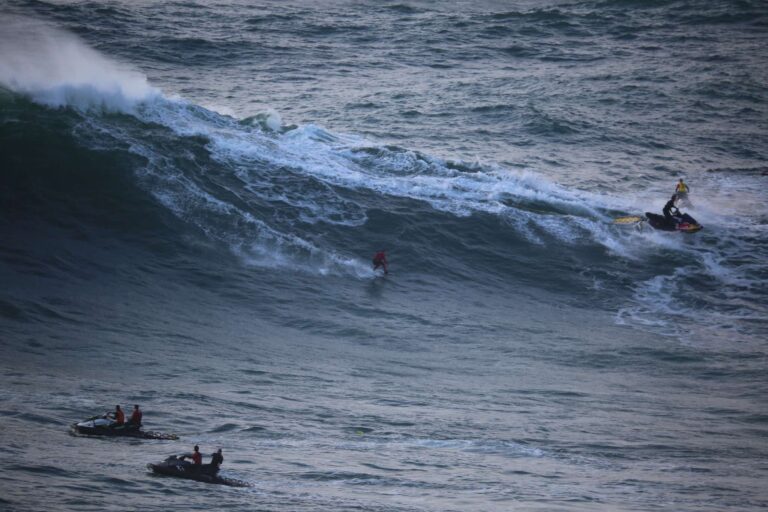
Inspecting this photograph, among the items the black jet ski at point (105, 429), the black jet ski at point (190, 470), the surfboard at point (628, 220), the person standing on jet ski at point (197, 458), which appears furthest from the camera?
the surfboard at point (628, 220)

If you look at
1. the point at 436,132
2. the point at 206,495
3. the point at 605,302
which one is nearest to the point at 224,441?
the point at 206,495

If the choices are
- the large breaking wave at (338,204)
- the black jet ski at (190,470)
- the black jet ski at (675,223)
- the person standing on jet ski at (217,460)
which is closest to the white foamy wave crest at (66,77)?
the large breaking wave at (338,204)

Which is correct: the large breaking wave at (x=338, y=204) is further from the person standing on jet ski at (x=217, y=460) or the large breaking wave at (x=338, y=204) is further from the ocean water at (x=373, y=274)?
the person standing on jet ski at (x=217, y=460)

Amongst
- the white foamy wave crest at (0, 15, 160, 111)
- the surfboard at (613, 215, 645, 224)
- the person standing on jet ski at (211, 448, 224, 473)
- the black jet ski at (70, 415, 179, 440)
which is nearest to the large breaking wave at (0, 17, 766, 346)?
the white foamy wave crest at (0, 15, 160, 111)

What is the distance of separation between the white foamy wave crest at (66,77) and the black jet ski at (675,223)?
64.1 feet

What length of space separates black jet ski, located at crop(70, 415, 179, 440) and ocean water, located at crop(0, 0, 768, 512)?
0.62 ft

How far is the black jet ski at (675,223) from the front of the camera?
3588cm

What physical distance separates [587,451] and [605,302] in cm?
1075

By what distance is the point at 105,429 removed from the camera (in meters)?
19.4

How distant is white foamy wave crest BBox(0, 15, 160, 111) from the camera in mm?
36188

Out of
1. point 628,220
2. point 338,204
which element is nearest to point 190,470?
point 338,204

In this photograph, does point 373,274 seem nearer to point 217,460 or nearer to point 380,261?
point 380,261

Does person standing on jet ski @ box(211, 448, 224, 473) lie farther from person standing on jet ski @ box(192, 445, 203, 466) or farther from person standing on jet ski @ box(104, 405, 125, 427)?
person standing on jet ski @ box(104, 405, 125, 427)

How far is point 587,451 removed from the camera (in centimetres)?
2095
